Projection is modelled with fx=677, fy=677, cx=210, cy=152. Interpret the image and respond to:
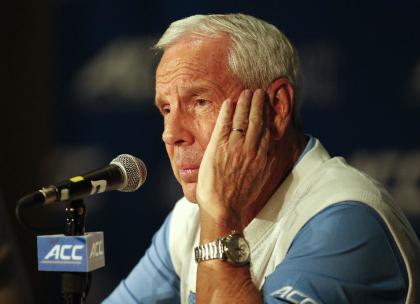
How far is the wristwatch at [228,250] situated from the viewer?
1814 millimetres

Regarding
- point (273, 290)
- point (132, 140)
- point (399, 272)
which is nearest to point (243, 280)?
point (273, 290)

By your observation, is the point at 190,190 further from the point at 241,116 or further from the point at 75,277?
the point at 75,277

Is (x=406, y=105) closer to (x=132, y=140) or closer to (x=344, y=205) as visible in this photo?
(x=344, y=205)

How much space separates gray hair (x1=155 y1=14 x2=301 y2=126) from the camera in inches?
83.3

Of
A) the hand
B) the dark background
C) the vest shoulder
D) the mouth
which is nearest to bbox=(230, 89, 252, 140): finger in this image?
the hand

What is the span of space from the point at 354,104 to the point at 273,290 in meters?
1.35

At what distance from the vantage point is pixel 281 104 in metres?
2.15

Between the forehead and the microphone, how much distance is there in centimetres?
36

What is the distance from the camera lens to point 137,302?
8.30ft

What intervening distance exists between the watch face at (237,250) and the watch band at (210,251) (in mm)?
20

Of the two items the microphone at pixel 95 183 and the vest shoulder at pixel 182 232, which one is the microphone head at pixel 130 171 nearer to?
the microphone at pixel 95 183

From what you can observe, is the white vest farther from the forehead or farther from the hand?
the forehead

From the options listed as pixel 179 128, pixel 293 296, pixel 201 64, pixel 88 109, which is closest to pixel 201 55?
pixel 201 64

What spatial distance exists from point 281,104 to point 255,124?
20 cm
